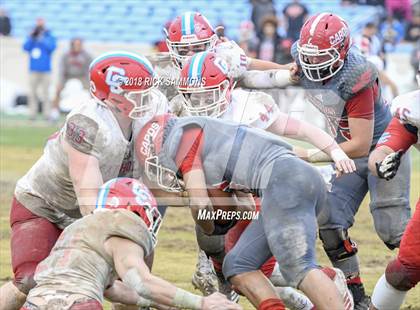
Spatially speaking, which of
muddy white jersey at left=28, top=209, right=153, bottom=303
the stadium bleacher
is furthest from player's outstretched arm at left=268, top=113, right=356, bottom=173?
the stadium bleacher

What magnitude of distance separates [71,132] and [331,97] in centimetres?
178

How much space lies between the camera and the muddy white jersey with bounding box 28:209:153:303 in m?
4.50

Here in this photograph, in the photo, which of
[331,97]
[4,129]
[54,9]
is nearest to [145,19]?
[54,9]

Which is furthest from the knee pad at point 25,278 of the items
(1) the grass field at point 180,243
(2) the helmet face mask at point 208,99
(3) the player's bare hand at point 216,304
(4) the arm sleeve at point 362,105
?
(4) the arm sleeve at point 362,105

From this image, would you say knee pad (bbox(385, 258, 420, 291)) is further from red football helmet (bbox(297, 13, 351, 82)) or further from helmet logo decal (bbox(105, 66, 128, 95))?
helmet logo decal (bbox(105, 66, 128, 95))

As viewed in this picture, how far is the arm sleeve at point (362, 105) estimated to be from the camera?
6.29m

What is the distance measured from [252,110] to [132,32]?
54.2ft

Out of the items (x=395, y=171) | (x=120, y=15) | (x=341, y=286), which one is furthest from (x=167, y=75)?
(x=120, y=15)

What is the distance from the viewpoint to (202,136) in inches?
201

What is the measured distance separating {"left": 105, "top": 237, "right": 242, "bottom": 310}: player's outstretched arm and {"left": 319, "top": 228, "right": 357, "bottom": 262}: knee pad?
2.03 metres

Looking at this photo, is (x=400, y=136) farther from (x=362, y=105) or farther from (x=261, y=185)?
(x=261, y=185)

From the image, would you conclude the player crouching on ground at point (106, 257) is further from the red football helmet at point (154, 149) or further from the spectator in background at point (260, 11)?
the spectator in background at point (260, 11)

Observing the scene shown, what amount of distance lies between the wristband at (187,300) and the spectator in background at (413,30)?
15138mm

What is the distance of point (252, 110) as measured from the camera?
5.93m
